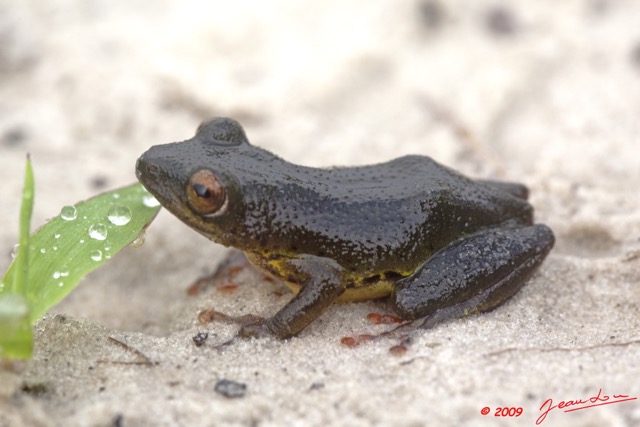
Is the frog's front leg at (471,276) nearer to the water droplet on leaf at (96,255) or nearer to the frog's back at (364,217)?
the frog's back at (364,217)

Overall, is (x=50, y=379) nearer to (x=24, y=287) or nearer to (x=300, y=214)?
(x=24, y=287)

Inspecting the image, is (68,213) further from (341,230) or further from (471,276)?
(471,276)

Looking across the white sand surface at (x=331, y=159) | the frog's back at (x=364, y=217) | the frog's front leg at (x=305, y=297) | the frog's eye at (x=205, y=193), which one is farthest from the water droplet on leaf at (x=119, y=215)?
the frog's front leg at (x=305, y=297)

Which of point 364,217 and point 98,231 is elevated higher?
point 364,217

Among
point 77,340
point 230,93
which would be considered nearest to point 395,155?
point 230,93

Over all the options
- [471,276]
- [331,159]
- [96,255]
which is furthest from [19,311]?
[331,159]

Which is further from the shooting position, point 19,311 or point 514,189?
point 514,189

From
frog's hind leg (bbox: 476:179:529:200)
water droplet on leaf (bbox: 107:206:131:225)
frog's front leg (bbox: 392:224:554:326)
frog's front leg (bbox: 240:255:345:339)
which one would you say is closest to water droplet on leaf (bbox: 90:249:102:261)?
water droplet on leaf (bbox: 107:206:131:225)
